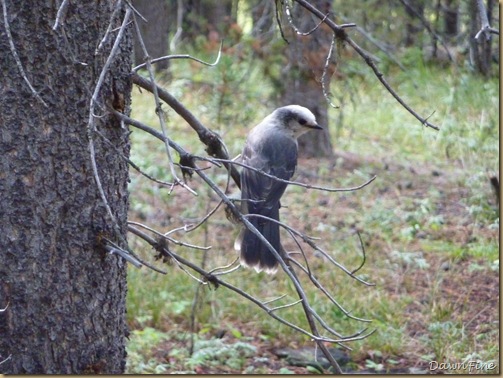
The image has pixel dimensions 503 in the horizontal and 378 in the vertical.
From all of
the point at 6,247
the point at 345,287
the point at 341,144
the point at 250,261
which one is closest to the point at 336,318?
the point at 345,287

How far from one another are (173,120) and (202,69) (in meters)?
1.94

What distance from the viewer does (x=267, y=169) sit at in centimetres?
508

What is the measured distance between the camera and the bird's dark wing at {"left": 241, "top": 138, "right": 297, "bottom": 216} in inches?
193

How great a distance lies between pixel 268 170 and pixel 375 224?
8.10 feet

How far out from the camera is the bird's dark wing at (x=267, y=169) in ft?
16.1

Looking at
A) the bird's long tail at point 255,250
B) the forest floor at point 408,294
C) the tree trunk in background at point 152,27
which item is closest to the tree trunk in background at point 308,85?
the forest floor at point 408,294

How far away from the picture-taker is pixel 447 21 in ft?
43.0

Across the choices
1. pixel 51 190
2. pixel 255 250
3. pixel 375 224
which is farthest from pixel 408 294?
pixel 51 190

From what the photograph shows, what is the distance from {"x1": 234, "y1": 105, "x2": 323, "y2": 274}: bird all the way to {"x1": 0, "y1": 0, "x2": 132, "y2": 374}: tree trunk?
66.1 inches

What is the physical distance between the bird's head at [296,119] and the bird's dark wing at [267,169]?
9cm

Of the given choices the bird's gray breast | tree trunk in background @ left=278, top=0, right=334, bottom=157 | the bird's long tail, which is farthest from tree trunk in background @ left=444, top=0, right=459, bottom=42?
the bird's long tail

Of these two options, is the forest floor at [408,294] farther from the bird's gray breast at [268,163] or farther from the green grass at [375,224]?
the bird's gray breast at [268,163]

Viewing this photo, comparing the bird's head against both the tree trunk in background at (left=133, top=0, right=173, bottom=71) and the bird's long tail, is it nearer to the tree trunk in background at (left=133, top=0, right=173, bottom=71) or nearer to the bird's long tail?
the bird's long tail

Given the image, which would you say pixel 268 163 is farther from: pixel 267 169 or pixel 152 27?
pixel 152 27
